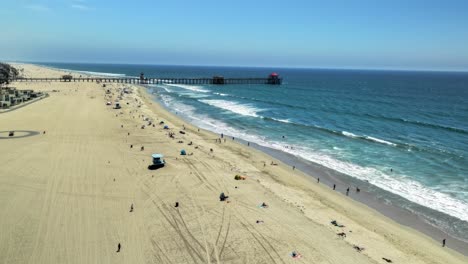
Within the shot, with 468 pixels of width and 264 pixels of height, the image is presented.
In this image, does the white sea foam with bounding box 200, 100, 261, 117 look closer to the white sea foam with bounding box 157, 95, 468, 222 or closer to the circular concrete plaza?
the white sea foam with bounding box 157, 95, 468, 222

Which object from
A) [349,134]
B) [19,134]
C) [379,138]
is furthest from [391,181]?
[19,134]

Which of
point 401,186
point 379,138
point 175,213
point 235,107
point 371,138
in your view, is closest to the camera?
point 175,213

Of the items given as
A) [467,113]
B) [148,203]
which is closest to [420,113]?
[467,113]

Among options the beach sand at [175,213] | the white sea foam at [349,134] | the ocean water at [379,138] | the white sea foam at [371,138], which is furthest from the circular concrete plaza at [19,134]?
the white sea foam at [371,138]

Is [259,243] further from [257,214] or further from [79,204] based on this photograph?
[79,204]

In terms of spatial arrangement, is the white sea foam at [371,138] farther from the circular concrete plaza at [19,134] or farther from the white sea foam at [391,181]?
the circular concrete plaza at [19,134]

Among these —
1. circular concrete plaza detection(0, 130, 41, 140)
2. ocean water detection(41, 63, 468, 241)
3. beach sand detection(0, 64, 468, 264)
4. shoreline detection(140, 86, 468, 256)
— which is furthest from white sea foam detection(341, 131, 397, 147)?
circular concrete plaza detection(0, 130, 41, 140)

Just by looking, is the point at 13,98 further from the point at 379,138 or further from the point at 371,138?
the point at 379,138
